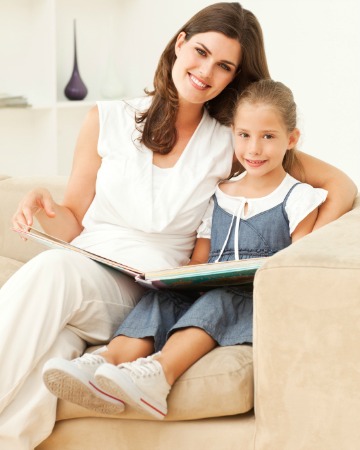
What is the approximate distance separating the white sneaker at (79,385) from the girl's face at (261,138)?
25.8 inches

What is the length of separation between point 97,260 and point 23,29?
8.98 feet

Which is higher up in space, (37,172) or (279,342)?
(279,342)

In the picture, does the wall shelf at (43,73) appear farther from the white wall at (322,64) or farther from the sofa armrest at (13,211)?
the sofa armrest at (13,211)

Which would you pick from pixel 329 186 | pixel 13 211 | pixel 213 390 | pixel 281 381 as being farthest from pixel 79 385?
pixel 13 211

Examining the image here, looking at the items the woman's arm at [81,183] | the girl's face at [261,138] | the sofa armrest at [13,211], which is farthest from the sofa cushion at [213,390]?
the sofa armrest at [13,211]

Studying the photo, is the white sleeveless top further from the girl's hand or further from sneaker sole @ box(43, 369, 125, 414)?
sneaker sole @ box(43, 369, 125, 414)

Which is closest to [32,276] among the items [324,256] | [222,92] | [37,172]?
[324,256]

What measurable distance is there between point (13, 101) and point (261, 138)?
93.0 inches

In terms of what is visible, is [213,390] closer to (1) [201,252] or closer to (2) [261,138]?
(1) [201,252]

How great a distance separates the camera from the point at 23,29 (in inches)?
169

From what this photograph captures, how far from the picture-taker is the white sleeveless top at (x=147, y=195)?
2.08m

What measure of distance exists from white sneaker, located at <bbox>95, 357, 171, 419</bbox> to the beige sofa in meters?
0.05

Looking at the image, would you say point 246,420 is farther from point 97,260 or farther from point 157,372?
point 97,260

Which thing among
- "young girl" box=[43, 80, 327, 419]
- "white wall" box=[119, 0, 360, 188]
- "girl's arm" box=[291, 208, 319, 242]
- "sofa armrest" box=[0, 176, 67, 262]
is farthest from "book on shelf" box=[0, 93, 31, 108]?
"girl's arm" box=[291, 208, 319, 242]
